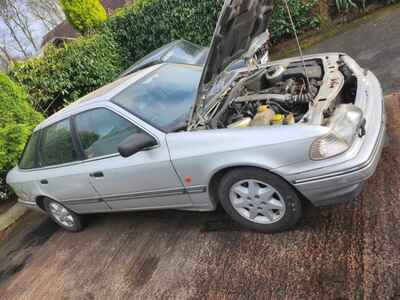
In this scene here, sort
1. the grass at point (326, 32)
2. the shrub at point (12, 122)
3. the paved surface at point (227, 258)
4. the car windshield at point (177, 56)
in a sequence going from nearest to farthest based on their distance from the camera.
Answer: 1. the paved surface at point (227, 258)
2. the shrub at point (12, 122)
3. the car windshield at point (177, 56)
4. the grass at point (326, 32)

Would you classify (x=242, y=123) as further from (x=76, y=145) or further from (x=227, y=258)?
(x=76, y=145)

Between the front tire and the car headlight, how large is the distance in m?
0.37

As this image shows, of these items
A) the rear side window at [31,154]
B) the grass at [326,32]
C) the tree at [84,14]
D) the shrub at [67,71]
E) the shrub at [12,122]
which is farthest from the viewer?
the tree at [84,14]

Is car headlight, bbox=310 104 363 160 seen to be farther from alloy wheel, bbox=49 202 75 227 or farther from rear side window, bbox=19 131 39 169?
rear side window, bbox=19 131 39 169

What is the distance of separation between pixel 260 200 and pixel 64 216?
274 cm

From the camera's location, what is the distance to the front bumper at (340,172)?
98.2 inches

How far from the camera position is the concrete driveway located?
2428 millimetres

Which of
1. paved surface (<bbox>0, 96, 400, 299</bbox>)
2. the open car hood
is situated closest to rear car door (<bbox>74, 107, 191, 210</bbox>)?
paved surface (<bbox>0, 96, 400, 299</bbox>)

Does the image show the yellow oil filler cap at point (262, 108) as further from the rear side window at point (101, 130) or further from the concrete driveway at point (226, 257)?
the rear side window at point (101, 130)

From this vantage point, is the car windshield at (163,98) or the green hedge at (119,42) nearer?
the car windshield at (163,98)

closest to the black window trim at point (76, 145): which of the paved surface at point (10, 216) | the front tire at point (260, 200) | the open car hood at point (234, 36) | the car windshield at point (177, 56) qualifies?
the open car hood at point (234, 36)

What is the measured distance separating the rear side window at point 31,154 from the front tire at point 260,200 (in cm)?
259

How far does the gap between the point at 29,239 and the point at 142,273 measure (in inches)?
97.1

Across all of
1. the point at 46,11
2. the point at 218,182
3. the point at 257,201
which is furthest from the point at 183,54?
the point at 46,11
